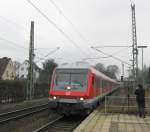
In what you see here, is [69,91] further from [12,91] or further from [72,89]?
[12,91]

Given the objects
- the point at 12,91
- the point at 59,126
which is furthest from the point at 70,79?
the point at 12,91

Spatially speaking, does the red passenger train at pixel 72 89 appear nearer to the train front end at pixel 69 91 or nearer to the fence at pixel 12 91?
the train front end at pixel 69 91

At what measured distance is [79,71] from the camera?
1722 cm

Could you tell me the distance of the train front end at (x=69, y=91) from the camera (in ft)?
52.5

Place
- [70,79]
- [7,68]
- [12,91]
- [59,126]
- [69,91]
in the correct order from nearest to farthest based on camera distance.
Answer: [59,126] < [69,91] < [70,79] < [12,91] < [7,68]

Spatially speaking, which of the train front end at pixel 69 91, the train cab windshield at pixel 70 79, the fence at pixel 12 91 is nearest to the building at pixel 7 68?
the fence at pixel 12 91

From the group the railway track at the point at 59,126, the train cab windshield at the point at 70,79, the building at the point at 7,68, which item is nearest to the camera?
the railway track at the point at 59,126

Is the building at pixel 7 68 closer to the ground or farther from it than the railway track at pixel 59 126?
farther from it

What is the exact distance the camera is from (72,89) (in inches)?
648

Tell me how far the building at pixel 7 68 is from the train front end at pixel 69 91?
63.9 m

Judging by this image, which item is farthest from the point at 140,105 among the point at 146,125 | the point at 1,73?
the point at 1,73

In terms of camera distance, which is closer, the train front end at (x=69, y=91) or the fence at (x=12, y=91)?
the train front end at (x=69, y=91)

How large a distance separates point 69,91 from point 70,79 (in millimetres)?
887

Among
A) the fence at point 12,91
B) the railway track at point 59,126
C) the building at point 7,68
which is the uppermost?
the building at point 7,68
